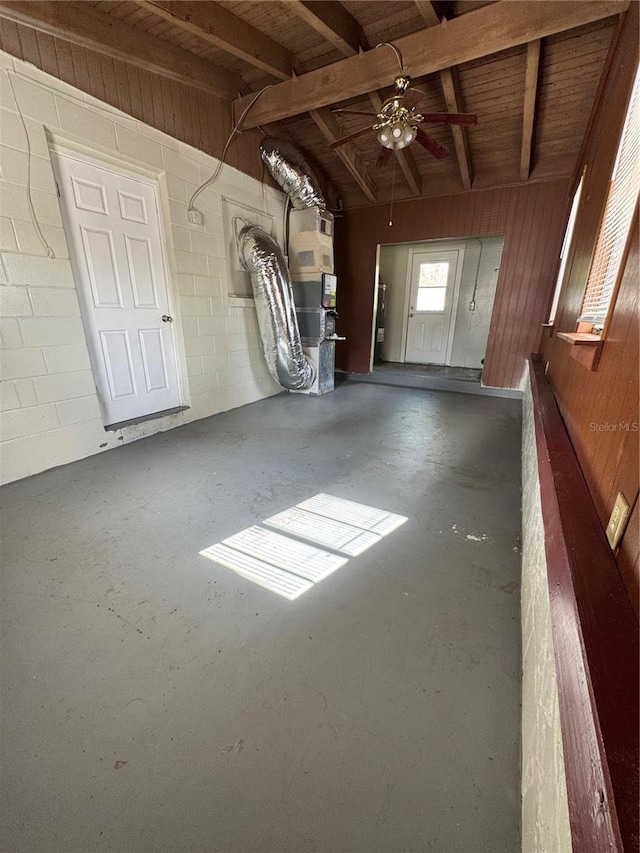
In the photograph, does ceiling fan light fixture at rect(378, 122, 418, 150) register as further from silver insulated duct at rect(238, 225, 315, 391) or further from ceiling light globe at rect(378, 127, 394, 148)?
silver insulated duct at rect(238, 225, 315, 391)

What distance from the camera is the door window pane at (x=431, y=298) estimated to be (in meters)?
6.24

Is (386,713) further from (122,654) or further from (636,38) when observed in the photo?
(636,38)

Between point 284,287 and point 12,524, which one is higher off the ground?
point 284,287

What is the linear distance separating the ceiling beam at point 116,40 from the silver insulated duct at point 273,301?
1.28 meters

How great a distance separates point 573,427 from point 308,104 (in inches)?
148

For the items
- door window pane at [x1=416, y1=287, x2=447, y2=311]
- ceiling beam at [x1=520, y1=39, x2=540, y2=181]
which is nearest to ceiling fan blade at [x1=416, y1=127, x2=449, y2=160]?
ceiling beam at [x1=520, y1=39, x2=540, y2=181]

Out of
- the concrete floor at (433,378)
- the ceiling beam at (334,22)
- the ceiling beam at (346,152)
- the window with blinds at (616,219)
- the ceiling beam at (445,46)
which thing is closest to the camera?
the window with blinds at (616,219)

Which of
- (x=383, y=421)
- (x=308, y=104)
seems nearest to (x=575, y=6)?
(x=308, y=104)

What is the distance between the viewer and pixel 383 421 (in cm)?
389

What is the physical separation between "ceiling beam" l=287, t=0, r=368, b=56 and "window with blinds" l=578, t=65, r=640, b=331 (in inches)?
94.4

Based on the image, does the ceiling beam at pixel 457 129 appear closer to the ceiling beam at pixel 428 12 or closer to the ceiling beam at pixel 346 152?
the ceiling beam at pixel 428 12

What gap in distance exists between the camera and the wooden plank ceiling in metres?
2.49

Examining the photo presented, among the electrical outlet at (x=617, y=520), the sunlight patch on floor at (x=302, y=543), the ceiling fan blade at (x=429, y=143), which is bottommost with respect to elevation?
the sunlight patch on floor at (x=302, y=543)

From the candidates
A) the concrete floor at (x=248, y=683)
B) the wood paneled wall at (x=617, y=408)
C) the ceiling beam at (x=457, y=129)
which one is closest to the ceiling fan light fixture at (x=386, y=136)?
the ceiling beam at (x=457, y=129)
